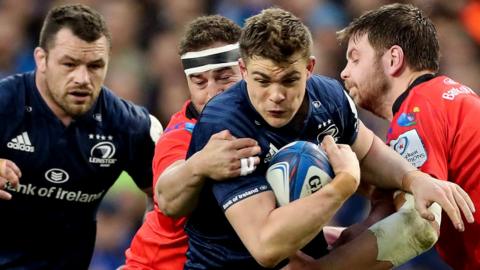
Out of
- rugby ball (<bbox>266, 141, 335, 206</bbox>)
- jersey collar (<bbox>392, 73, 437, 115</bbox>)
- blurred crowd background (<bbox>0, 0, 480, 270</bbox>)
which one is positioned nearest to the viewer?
rugby ball (<bbox>266, 141, 335, 206</bbox>)

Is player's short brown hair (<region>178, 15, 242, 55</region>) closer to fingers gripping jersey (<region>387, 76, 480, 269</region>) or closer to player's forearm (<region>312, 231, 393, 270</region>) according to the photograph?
fingers gripping jersey (<region>387, 76, 480, 269</region>)

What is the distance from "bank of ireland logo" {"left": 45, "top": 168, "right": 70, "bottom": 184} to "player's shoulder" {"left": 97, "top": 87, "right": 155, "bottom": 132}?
0.41 metres

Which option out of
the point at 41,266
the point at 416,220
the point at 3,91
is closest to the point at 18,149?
the point at 3,91

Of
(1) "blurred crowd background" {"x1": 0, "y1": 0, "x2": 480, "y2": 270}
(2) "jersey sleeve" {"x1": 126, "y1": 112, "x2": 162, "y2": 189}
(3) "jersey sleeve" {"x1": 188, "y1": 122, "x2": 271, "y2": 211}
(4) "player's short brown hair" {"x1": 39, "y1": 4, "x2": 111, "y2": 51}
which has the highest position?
(4) "player's short brown hair" {"x1": 39, "y1": 4, "x2": 111, "y2": 51}

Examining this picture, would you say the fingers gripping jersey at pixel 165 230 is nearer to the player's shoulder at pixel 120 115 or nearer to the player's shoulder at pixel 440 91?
the player's shoulder at pixel 120 115

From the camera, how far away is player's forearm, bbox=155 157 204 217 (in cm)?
482

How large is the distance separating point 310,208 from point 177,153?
1.22 m

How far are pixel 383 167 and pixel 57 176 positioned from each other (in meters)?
2.03

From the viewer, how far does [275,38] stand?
4.65 meters

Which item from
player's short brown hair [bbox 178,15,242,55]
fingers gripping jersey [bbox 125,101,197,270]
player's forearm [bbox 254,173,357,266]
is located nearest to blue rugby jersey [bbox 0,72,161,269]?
fingers gripping jersey [bbox 125,101,197,270]

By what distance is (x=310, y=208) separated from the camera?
445 centimetres

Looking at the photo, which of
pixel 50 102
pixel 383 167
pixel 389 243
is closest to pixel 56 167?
pixel 50 102

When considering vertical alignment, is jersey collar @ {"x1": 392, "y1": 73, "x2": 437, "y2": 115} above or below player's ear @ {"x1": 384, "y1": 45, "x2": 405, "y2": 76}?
below

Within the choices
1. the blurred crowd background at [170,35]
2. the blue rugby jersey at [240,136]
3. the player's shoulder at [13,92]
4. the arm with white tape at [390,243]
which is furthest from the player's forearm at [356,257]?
the blurred crowd background at [170,35]
